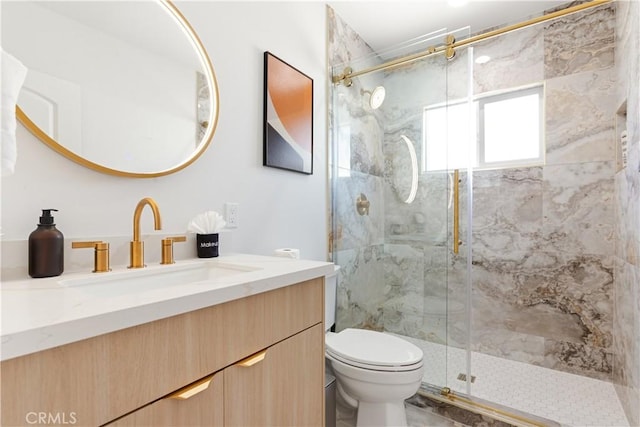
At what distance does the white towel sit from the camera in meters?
0.59

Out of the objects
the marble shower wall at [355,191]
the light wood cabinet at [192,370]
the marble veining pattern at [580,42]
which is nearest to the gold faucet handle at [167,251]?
the light wood cabinet at [192,370]

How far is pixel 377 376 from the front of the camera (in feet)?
4.41

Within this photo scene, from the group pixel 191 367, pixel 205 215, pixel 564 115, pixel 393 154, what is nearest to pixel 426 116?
pixel 393 154

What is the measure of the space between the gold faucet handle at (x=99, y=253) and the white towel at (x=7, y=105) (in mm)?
347

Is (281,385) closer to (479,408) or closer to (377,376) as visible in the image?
(377,376)

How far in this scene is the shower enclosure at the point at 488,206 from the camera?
6.35 feet

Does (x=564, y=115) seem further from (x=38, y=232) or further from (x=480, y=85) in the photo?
(x=38, y=232)

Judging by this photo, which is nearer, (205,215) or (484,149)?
(205,215)

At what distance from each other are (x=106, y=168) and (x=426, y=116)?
171cm

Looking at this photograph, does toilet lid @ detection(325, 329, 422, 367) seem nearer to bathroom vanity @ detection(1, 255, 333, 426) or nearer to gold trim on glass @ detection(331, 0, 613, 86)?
bathroom vanity @ detection(1, 255, 333, 426)

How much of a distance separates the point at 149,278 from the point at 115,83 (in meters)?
0.64

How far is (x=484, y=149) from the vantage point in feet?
Answer: 8.11

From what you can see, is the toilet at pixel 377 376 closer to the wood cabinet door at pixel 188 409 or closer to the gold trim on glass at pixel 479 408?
the gold trim on glass at pixel 479 408

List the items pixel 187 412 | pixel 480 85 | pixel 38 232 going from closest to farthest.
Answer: pixel 187 412 → pixel 38 232 → pixel 480 85
